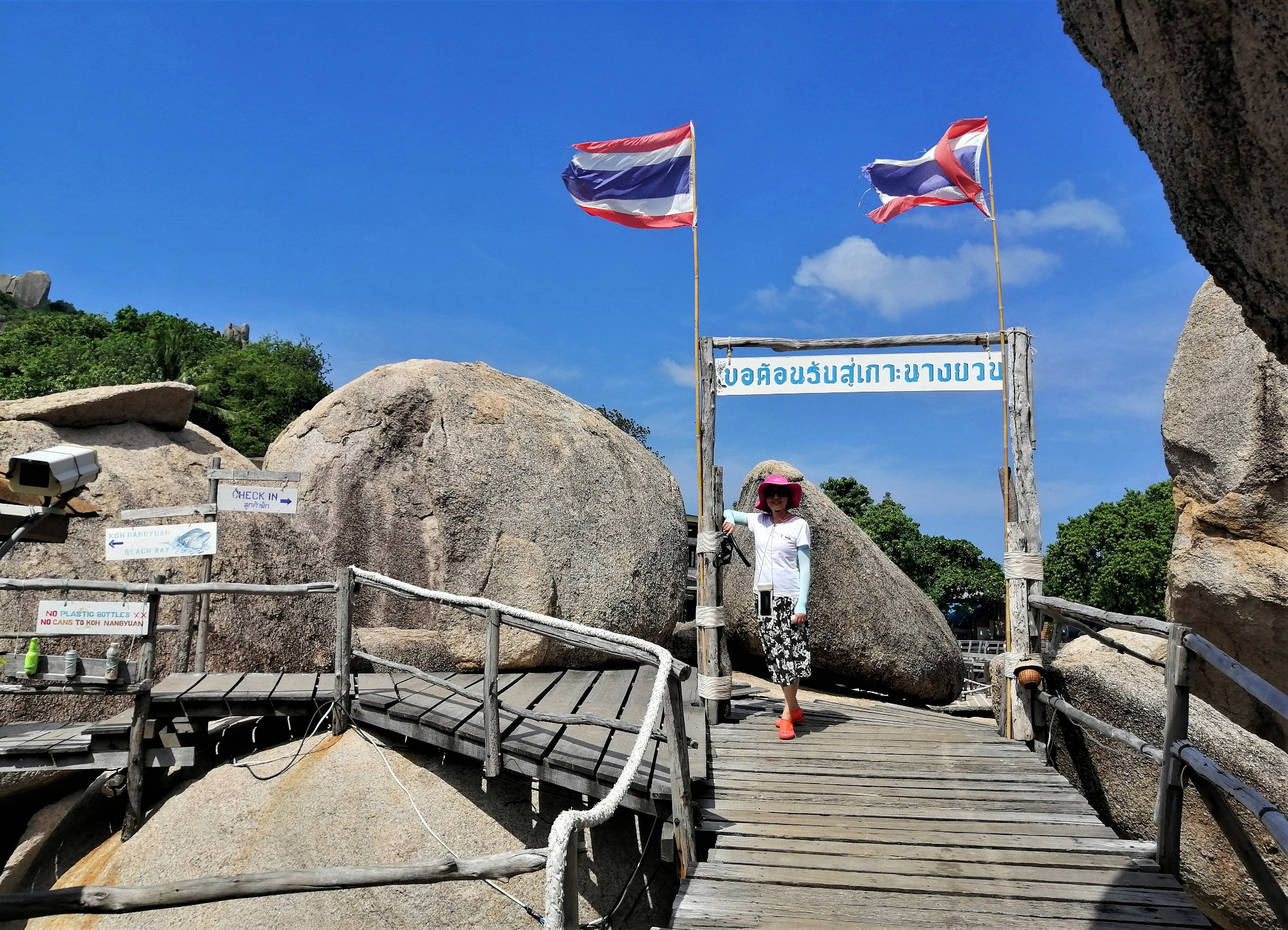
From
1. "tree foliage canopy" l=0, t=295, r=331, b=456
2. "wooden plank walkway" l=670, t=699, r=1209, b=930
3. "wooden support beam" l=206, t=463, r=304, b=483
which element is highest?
"tree foliage canopy" l=0, t=295, r=331, b=456

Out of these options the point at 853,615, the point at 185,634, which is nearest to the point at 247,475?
Result: the point at 185,634

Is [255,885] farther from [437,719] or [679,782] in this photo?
[437,719]

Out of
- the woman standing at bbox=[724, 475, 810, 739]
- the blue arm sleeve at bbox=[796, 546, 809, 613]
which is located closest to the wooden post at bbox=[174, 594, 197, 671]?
the woman standing at bbox=[724, 475, 810, 739]

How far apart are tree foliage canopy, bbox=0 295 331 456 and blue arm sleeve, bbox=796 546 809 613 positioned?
1311 inches

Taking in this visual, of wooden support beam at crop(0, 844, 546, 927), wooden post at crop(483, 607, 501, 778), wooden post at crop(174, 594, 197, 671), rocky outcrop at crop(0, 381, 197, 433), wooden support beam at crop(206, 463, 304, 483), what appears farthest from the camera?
rocky outcrop at crop(0, 381, 197, 433)

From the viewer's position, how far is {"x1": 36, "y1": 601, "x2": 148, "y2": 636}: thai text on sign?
7027 millimetres

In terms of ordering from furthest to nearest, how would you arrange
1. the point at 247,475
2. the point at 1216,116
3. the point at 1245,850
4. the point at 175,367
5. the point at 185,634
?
the point at 175,367
the point at 247,475
the point at 185,634
the point at 1245,850
the point at 1216,116

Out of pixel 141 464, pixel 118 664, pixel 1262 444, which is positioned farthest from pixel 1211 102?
pixel 141 464

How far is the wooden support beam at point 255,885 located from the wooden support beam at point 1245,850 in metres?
3.27

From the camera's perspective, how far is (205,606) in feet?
28.4

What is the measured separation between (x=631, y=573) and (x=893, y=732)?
3.41 m

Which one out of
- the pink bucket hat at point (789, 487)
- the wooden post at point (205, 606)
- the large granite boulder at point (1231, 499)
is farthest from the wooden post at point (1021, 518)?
the wooden post at point (205, 606)

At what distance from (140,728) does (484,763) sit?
9.85 feet

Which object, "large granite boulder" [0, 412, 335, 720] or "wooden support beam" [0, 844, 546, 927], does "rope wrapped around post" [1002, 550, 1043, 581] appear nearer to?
"wooden support beam" [0, 844, 546, 927]
